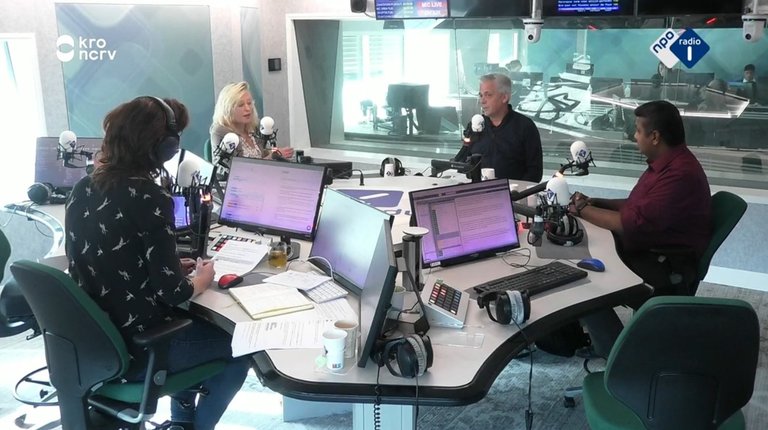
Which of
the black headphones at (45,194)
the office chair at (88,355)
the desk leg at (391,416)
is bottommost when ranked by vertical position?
the desk leg at (391,416)

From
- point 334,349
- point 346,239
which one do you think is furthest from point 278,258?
point 334,349

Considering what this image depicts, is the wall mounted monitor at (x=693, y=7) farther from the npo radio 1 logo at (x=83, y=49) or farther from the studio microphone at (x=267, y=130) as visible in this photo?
the npo radio 1 logo at (x=83, y=49)

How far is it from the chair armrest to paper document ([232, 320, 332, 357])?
20cm

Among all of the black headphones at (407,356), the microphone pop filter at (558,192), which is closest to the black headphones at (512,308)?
the black headphones at (407,356)

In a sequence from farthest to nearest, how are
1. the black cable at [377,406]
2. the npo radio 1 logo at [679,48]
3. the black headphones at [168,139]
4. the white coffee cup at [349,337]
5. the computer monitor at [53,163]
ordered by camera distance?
the npo radio 1 logo at [679,48]
the computer monitor at [53,163]
the black headphones at [168,139]
the white coffee cup at [349,337]
the black cable at [377,406]

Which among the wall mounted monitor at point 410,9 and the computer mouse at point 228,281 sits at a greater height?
the wall mounted monitor at point 410,9

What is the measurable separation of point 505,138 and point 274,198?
198 centimetres

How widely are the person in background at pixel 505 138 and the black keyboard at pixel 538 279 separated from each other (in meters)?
1.82

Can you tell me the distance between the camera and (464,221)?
2865 millimetres

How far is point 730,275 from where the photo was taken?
4832 millimetres

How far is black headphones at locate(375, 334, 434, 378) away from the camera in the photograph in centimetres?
190

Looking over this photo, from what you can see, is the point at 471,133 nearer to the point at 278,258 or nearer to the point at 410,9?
the point at 410,9

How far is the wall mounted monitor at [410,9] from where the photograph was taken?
16.9 ft

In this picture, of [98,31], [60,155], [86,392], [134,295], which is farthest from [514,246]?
[98,31]
